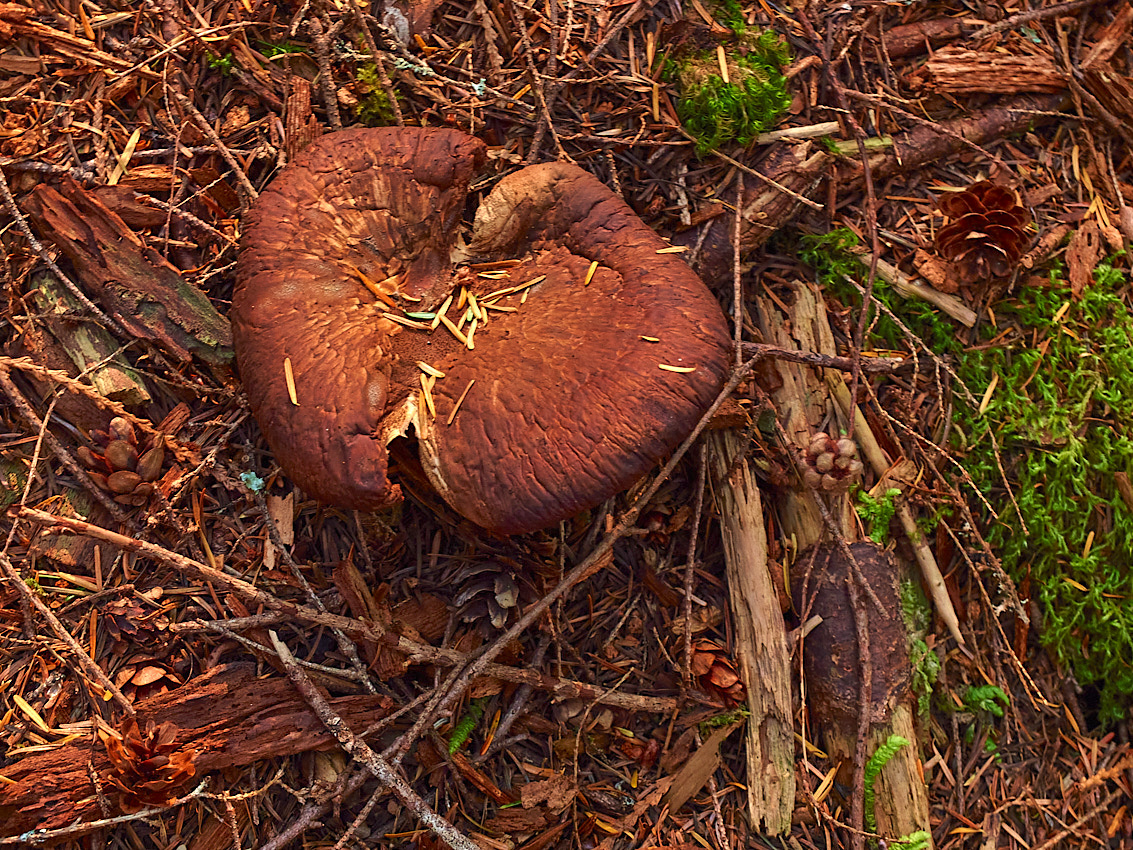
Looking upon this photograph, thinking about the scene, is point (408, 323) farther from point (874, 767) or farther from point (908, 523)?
point (874, 767)

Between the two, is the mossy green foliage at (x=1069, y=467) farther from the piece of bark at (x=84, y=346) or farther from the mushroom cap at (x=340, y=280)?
the piece of bark at (x=84, y=346)

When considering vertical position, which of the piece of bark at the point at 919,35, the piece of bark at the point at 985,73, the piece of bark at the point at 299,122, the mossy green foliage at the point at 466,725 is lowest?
the mossy green foliage at the point at 466,725

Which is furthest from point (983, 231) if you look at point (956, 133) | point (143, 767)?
point (143, 767)

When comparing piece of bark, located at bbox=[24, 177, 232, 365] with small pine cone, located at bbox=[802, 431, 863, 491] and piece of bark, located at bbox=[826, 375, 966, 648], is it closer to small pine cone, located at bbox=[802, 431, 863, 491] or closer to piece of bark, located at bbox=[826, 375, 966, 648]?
small pine cone, located at bbox=[802, 431, 863, 491]

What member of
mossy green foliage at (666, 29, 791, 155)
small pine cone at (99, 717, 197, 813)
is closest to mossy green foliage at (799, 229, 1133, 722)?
mossy green foliage at (666, 29, 791, 155)

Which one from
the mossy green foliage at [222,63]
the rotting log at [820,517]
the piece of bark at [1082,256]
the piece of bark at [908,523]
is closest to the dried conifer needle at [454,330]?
the rotting log at [820,517]

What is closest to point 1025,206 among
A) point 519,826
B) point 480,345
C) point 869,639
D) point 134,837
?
point 869,639
